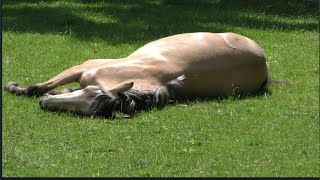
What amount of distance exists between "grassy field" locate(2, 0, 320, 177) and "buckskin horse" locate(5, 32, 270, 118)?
0.49 feet

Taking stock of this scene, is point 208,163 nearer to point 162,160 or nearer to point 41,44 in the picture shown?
point 162,160

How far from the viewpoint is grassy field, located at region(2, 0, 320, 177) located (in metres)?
6.15

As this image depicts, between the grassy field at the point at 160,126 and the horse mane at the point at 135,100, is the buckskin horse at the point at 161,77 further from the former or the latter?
the grassy field at the point at 160,126

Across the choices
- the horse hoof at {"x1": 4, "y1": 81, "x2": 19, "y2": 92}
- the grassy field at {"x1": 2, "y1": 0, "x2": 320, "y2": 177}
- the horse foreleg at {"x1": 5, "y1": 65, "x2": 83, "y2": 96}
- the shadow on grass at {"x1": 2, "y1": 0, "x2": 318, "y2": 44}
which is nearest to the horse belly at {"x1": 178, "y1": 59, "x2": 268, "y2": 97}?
the grassy field at {"x1": 2, "y1": 0, "x2": 320, "y2": 177}

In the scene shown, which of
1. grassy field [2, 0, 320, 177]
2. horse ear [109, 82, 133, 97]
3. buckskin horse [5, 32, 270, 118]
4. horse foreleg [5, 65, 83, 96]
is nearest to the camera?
grassy field [2, 0, 320, 177]

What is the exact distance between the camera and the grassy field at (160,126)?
20.2 feet

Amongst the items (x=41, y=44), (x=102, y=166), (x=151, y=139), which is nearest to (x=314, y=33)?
(x=41, y=44)

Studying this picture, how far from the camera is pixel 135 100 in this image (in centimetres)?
780

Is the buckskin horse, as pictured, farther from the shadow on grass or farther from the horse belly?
the shadow on grass

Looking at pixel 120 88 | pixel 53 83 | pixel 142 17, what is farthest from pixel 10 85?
pixel 142 17

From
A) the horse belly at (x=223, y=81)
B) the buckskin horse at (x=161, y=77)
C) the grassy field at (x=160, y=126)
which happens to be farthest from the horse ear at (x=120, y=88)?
the horse belly at (x=223, y=81)

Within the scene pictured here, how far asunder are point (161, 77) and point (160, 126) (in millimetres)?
864

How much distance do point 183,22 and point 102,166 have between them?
7.88m

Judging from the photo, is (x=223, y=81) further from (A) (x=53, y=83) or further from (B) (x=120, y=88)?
(A) (x=53, y=83)
